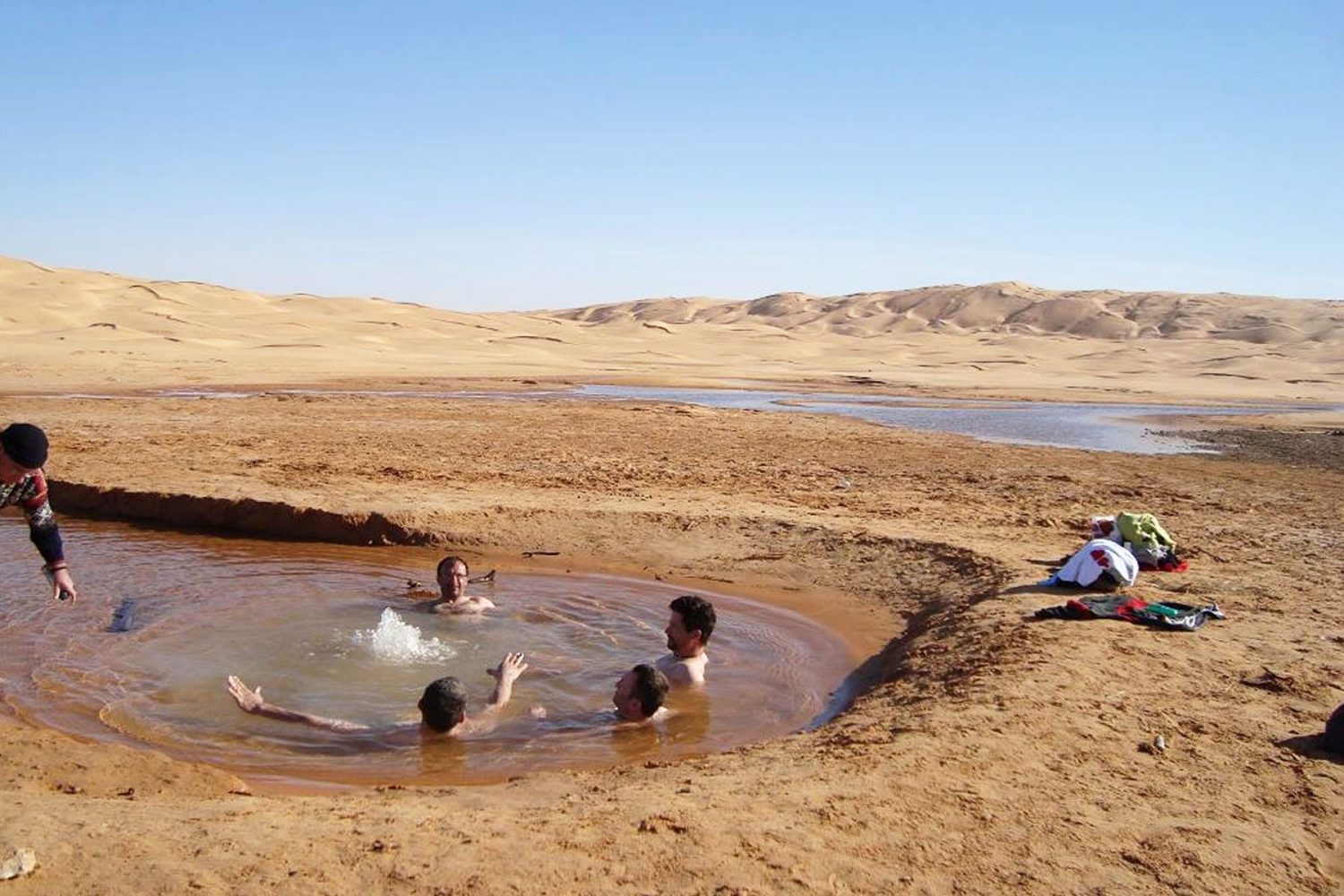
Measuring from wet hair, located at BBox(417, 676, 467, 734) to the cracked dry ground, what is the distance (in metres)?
1.02

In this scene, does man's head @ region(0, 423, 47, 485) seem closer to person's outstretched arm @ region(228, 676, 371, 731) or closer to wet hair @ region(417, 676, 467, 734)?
person's outstretched arm @ region(228, 676, 371, 731)

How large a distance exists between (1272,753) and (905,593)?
391cm

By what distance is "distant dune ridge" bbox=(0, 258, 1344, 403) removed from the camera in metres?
32.8

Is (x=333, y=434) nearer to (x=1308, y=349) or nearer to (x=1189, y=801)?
(x=1189, y=801)

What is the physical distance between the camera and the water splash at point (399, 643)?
720cm

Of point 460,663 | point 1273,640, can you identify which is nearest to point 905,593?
point 1273,640

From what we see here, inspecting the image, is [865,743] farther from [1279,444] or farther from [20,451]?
[1279,444]

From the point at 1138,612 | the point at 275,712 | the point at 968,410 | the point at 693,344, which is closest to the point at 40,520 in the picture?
the point at 275,712

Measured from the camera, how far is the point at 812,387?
115ft

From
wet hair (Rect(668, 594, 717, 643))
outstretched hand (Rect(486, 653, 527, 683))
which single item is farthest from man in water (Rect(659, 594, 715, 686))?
outstretched hand (Rect(486, 653, 527, 683))

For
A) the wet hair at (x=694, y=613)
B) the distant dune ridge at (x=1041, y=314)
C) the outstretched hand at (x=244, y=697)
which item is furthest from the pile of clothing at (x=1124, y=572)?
the distant dune ridge at (x=1041, y=314)

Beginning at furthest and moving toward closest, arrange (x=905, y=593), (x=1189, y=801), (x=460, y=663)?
(x=905, y=593), (x=460, y=663), (x=1189, y=801)

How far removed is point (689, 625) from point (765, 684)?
0.66m

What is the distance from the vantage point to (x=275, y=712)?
19.0 ft
